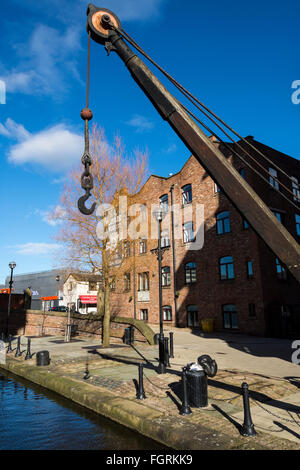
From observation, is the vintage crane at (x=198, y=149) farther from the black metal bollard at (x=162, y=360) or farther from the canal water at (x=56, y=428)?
the black metal bollard at (x=162, y=360)

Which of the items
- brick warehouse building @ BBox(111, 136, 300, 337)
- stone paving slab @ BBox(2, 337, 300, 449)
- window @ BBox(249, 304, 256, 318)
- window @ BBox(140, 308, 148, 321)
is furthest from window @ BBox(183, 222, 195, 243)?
stone paving slab @ BBox(2, 337, 300, 449)

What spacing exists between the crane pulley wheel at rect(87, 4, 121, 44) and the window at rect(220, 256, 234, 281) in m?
18.0

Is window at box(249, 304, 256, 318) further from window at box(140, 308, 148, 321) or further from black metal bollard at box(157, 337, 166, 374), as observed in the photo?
black metal bollard at box(157, 337, 166, 374)

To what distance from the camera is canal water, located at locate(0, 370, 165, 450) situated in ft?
17.9

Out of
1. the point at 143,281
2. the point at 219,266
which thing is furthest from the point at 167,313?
the point at 219,266

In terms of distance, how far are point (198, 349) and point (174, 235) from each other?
12.3 m

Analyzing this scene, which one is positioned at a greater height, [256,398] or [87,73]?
[87,73]

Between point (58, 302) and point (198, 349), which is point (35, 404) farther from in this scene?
point (58, 302)

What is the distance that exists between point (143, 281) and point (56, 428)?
71.8 feet

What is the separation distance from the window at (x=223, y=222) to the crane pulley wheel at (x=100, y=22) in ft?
58.0

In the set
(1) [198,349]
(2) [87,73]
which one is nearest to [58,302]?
(1) [198,349]

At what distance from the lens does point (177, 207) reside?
26094mm

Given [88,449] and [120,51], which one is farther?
[120,51]

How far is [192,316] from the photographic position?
2370 centimetres
